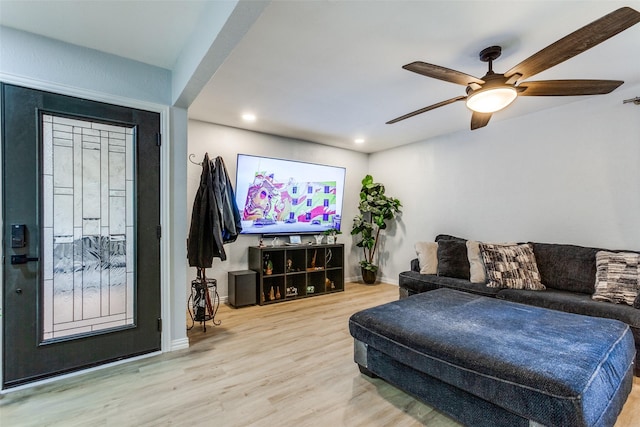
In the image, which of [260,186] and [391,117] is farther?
[260,186]

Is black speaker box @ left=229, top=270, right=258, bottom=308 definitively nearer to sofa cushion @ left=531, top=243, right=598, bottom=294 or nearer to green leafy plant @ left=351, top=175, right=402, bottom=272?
green leafy plant @ left=351, top=175, right=402, bottom=272

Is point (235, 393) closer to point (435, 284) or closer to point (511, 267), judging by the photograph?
point (435, 284)

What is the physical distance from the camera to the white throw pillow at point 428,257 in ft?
12.7

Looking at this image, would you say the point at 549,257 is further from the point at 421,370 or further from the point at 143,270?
the point at 143,270

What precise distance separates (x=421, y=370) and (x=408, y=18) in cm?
217

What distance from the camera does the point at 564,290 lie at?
3.03m

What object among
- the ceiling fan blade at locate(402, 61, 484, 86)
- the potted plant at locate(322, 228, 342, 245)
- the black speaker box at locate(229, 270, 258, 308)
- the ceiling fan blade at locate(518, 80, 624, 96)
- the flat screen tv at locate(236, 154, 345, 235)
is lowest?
the black speaker box at locate(229, 270, 258, 308)

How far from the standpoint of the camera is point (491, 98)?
2.11m

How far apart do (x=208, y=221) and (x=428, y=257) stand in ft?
9.14

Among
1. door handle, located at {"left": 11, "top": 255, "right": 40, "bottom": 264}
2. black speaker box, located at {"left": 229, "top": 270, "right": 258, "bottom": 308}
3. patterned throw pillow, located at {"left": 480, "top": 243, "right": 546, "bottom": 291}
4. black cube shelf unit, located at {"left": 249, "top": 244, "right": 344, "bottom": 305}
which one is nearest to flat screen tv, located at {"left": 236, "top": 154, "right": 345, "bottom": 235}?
black cube shelf unit, located at {"left": 249, "top": 244, "right": 344, "bottom": 305}

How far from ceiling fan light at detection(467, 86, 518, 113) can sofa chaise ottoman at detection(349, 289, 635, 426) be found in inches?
60.5

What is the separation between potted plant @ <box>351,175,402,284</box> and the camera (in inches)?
202

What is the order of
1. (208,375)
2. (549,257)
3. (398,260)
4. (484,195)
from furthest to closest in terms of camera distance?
(398,260), (484,195), (549,257), (208,375)

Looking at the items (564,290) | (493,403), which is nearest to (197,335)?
(493,403)
